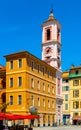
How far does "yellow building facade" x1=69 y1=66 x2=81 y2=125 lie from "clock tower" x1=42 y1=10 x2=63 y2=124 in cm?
1214

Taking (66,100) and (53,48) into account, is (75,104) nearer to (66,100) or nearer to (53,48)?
(66,100)

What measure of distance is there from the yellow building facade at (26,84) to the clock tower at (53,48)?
7.03 meters

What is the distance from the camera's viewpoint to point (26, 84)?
54844 mm

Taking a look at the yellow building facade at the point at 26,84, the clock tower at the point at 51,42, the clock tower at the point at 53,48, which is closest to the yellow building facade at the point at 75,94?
the clock tower at the point at 53,48

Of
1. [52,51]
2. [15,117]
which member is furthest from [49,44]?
[15,117]

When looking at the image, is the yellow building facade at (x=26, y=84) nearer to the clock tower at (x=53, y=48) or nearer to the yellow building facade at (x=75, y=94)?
the clock tower at (x=53, y=48)

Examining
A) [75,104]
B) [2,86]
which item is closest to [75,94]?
[75,104]

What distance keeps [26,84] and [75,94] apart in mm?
32118

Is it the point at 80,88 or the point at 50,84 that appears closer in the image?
the point at 50,84

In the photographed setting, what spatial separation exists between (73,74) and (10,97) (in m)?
32.7

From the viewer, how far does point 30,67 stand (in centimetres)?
5678

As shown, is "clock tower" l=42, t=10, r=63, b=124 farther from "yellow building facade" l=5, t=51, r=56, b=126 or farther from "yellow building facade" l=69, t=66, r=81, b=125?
"yellow building facade" l=69, t=66, r=81, b=125

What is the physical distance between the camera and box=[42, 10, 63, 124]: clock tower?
232 feet

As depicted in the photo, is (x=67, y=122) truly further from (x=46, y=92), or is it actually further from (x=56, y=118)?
(x=46, y=92)
